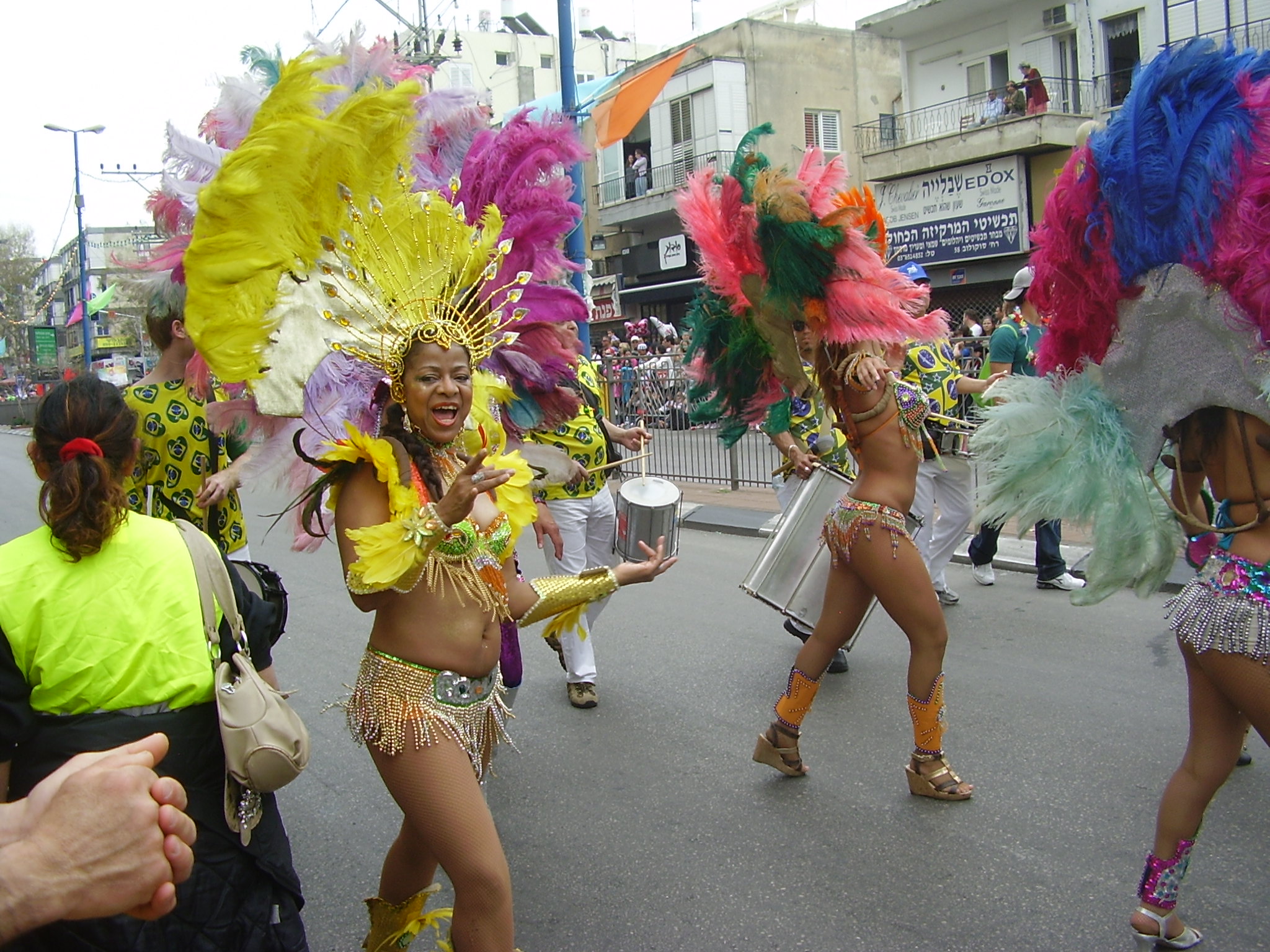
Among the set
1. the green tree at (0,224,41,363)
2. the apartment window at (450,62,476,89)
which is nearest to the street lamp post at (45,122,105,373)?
the apartment window at (450,62,476,89)

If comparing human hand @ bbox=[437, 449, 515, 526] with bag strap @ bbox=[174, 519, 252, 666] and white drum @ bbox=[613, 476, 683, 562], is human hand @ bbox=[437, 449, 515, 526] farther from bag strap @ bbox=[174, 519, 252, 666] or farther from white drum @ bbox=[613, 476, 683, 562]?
white drum @ bbox=[613, 476, 683, 562]

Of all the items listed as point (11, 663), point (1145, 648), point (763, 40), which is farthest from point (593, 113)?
point (763, 40)

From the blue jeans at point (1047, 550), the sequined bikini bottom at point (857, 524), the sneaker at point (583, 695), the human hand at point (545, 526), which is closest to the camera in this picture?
the human hand at point (545, 526)

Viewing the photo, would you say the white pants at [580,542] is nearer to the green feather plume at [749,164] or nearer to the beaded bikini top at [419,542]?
the green feather plume at [749,164]

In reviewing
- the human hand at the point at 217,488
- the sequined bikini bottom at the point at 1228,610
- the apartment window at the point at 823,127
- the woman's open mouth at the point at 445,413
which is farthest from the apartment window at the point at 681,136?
the sequined bikini bottom at the point at 1228,610

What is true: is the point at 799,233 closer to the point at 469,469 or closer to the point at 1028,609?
the point at 469,469

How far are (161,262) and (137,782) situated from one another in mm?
2303

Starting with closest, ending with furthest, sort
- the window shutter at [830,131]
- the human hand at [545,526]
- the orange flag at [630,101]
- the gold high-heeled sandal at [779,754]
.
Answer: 1. the human hand at [545,526]
2. the gold high-heeled sandal at [779,754]
3. the orange flag at [630,101]
4. the window shutter at [830,131]

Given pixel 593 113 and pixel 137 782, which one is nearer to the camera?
pixel 137 782

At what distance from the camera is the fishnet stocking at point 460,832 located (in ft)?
7.73

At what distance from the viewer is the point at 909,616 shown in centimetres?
374

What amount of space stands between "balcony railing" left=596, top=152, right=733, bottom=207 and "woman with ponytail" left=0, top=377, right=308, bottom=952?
26.8m

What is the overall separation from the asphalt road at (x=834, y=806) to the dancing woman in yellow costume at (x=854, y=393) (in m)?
0.30

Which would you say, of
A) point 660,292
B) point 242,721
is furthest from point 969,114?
point 242,721
